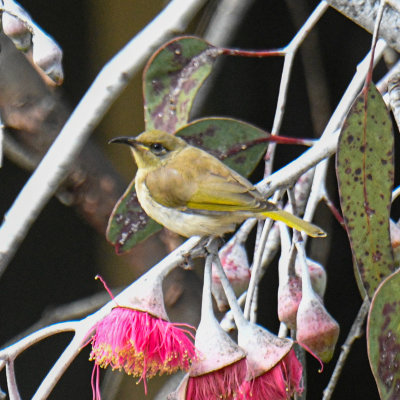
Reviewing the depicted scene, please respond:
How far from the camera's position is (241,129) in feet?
3.70

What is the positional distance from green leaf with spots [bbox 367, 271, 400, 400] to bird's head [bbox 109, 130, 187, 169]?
0.61 m

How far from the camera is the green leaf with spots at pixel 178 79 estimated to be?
1.16 m

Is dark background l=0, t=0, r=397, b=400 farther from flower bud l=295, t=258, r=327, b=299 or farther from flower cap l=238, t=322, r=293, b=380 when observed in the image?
flower cap l=238, t=322, r=293, b=380

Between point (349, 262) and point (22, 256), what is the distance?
0.93 meters

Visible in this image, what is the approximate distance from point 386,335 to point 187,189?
0.58 m

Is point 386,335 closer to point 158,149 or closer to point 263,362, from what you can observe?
point 263,362

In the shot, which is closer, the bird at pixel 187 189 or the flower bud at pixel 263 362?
the flower bud at pixel 263 362

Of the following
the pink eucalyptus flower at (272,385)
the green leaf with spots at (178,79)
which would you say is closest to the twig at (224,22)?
the green leaf with spots at (178,79)

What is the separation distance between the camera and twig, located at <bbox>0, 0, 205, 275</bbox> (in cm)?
108

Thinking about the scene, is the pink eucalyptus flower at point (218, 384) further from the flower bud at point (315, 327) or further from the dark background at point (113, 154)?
the dark background at point (113, 154)

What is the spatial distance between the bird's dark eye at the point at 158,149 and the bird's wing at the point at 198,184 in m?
0.03

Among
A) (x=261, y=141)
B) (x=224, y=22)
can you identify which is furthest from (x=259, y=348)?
(x=224, y=22)

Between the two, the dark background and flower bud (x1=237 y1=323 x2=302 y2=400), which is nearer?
flower bud (x1=237 y1=323 x2=302 y2=400)

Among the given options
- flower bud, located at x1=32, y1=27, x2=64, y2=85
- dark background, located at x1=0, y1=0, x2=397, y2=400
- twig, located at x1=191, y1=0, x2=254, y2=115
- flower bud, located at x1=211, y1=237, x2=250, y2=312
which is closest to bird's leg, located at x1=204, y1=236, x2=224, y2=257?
flower bud, located at x1=211, y1=237, x2=250, y2=312
